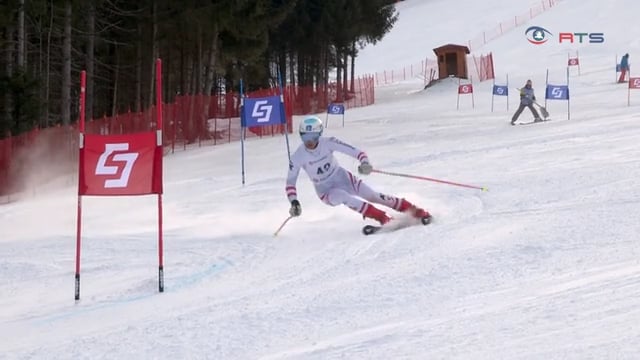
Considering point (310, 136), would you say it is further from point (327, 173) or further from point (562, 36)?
point (562, 36)

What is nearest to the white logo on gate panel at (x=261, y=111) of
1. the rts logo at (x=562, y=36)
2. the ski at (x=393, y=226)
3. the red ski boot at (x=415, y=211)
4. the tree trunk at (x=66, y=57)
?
the red ski boot at (x=415, y=211)

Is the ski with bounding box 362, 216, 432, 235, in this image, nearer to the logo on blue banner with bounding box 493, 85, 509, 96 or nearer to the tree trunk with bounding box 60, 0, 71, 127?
the tree trunk with bounding box 60, 0, 71, 127

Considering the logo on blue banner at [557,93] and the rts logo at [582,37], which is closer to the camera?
the logo on blue banner at [557,93]

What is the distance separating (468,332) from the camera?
207 inches

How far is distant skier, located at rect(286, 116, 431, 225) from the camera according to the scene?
33.4 feet

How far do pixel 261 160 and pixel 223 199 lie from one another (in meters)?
6.49

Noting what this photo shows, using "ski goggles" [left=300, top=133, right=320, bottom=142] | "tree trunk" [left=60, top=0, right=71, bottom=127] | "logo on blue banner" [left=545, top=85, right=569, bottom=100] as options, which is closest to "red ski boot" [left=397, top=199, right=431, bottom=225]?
"ski goggles" [left=300, top=133, right=320, bottom=142]

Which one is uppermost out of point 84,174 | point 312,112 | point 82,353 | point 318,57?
point 318,57

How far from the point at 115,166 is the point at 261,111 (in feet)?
29.4

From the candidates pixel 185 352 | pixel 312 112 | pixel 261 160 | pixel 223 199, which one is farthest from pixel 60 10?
pixel 185 352

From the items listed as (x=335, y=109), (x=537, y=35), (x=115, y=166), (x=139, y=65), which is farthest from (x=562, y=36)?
(x=115, y=166)

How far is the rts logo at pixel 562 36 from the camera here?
56844 mm

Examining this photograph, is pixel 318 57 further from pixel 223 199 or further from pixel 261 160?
pixel 223 199

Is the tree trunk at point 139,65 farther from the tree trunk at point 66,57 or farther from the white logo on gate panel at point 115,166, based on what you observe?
the white logo on gate panel at point 115,166
